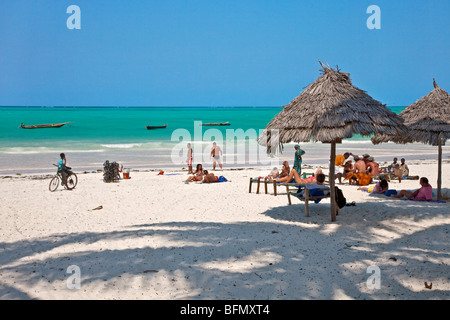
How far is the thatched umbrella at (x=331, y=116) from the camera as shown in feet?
24.8

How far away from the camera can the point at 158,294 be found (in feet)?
15.4

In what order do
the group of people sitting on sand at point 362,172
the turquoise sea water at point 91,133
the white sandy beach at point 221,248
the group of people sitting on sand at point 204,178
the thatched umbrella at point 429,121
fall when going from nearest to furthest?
1. the white sandy beach at point 221,248
2. the thatched umbrella at point 429,121
3. the group of people sitting on sand at point 362,172
4. the group of people sitting on sand at point 204,178
5. the turquoise sea water at point 91,133

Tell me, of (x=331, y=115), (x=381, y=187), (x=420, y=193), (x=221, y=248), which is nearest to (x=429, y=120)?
(x=420, y=193)

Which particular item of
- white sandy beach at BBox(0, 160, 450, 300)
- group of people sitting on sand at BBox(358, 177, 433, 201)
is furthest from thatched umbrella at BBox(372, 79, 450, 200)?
white sandy beach at BBox(0, 160, 450, 300)

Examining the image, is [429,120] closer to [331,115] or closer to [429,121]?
[429,121]

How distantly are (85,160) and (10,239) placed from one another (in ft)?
55.8

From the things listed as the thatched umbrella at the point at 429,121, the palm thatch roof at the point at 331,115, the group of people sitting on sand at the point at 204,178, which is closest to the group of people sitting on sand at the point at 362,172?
the thatched umbrella at the point at 429,121

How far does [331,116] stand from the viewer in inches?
301

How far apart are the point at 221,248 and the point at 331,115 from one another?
3189 millimetres

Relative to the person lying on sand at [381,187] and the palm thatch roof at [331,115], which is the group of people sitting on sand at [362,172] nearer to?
the person lying on sand at [381,187]
